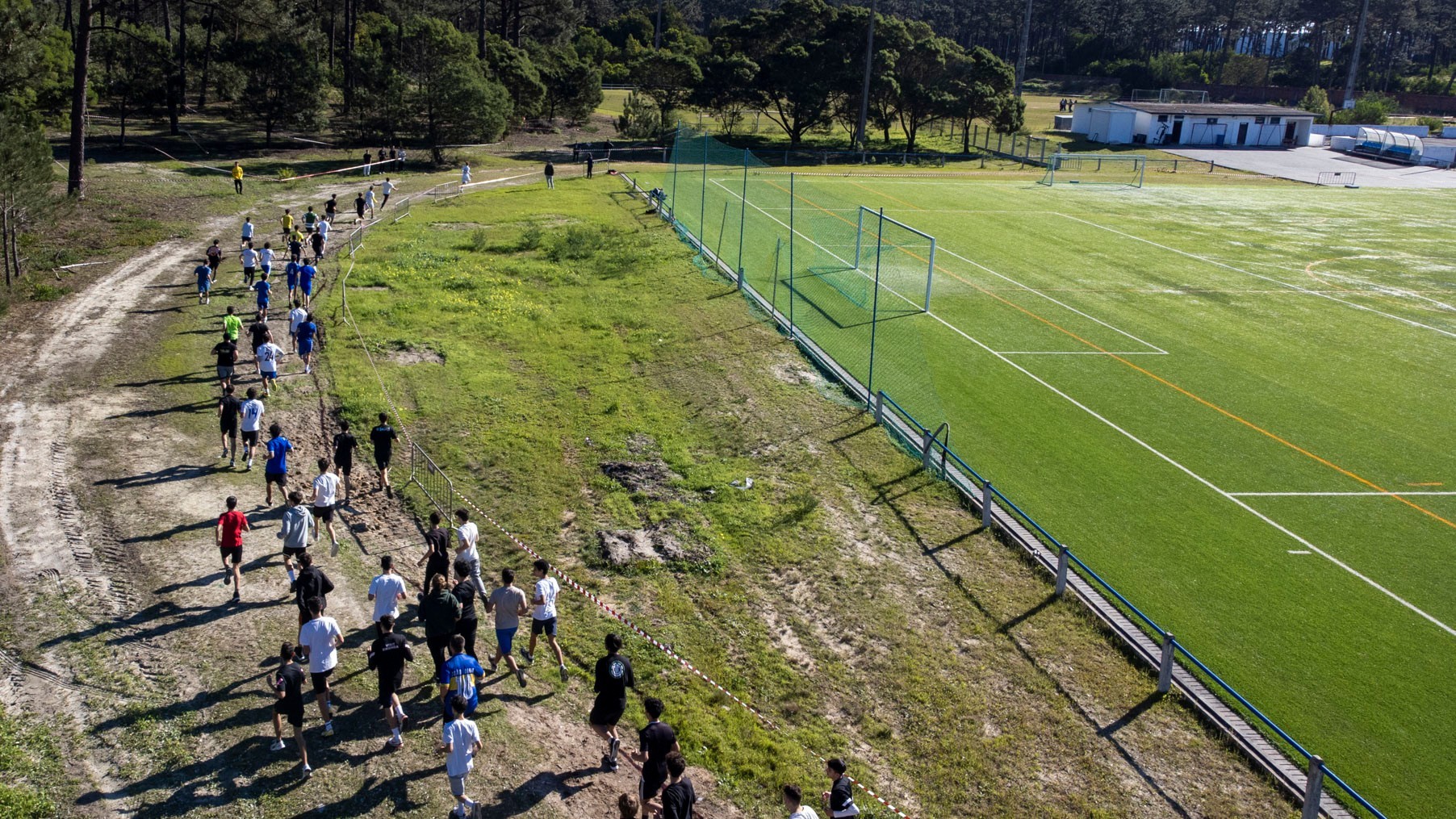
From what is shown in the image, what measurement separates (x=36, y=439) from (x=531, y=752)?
12.8m

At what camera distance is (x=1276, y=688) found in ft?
42.8

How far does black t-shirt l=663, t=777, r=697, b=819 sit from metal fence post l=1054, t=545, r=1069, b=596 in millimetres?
7608

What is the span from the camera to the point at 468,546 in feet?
45.3

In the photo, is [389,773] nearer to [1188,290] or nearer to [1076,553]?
[1076,553]

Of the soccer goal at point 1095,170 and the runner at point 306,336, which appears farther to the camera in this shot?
the soccer goal at point 1095,170

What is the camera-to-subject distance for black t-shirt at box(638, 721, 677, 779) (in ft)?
32.8

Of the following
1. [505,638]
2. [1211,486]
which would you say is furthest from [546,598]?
[1211,486]

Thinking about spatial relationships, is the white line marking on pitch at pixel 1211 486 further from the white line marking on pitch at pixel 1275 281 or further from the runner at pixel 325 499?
the white line marking on pitch at pixel 1275 281

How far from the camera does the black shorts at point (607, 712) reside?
11055 millimetres

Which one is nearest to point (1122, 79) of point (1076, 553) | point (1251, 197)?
point (1251, 197)

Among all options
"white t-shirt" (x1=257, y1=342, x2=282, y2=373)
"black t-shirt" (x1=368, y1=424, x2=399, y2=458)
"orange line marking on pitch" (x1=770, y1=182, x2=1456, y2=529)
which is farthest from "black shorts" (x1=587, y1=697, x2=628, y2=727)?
"orange line marking on pitch" (x1=770, y1=182, x2=1456, y2=529)

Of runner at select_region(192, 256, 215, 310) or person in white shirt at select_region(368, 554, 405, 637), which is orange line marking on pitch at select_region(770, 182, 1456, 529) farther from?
runner at select_region(192, 256, 215, 310)

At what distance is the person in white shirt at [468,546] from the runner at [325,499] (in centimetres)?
249

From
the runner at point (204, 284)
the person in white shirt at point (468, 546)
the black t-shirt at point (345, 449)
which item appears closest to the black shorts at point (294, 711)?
the person in white shirt at point (468, 546)
